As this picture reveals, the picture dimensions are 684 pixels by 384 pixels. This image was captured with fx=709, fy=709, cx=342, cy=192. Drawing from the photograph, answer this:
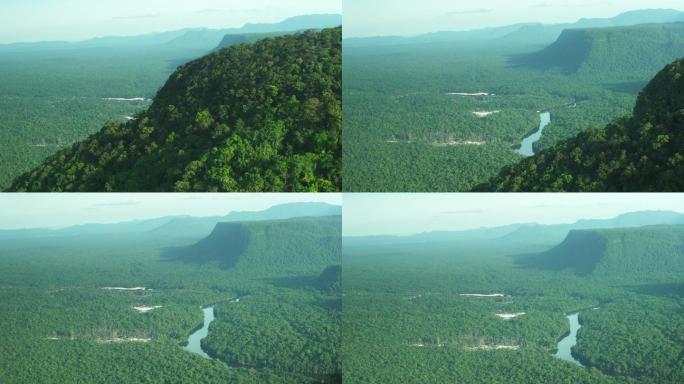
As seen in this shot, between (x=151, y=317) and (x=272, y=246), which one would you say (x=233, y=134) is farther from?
(x=151, y=317)

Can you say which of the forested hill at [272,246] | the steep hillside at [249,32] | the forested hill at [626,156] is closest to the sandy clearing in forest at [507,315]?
the forested hill at [626,156]

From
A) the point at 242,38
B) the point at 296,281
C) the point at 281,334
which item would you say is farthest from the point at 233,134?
the point at 281,334

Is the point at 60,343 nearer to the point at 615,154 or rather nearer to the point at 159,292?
the point at 159,292

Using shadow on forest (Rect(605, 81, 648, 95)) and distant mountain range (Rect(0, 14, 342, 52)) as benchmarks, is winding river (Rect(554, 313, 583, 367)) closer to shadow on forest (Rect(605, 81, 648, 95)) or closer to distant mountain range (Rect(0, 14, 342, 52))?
shadow on forest (Rect(605, 81, 648, 95))

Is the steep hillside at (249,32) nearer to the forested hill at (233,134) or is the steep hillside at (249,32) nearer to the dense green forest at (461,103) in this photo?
the forested hill at (233,134)

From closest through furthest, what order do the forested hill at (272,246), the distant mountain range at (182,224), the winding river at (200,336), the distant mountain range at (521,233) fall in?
1. the distant mountain range at (521,233)
2. the distant mountain range at (182,224)
3. the forested hill at (272,246)
4. the winding river at (200,336)
